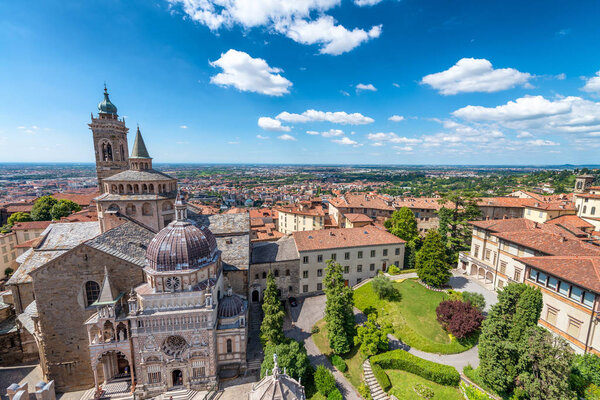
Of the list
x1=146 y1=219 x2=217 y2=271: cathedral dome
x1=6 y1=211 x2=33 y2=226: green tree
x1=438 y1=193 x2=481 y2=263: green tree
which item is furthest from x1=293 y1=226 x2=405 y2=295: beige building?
x1=6 y1=211 x2=33 y2=226: green tree

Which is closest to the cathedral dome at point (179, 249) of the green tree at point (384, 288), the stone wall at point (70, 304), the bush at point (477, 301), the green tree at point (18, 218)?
the stone wall at point (70, 304)

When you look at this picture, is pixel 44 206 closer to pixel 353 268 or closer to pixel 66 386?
pixel 66 386

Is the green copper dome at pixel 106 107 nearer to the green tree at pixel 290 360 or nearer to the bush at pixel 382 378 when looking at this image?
the green tree at pixel 290 360

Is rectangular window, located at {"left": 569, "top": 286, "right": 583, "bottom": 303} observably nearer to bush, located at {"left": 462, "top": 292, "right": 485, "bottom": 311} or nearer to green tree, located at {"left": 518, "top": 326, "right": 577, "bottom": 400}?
green tree, located at {"left": 518, "top": 326, "right": 577, "bottom": 400}

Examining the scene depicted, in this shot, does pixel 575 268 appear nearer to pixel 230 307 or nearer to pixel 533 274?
pixel 533 274

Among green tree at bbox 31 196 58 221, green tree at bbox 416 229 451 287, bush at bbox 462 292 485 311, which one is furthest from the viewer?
green tree at bbox 31 196 58 221

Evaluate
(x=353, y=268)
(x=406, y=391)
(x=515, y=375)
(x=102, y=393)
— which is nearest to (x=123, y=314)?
(x=102, y=393)
